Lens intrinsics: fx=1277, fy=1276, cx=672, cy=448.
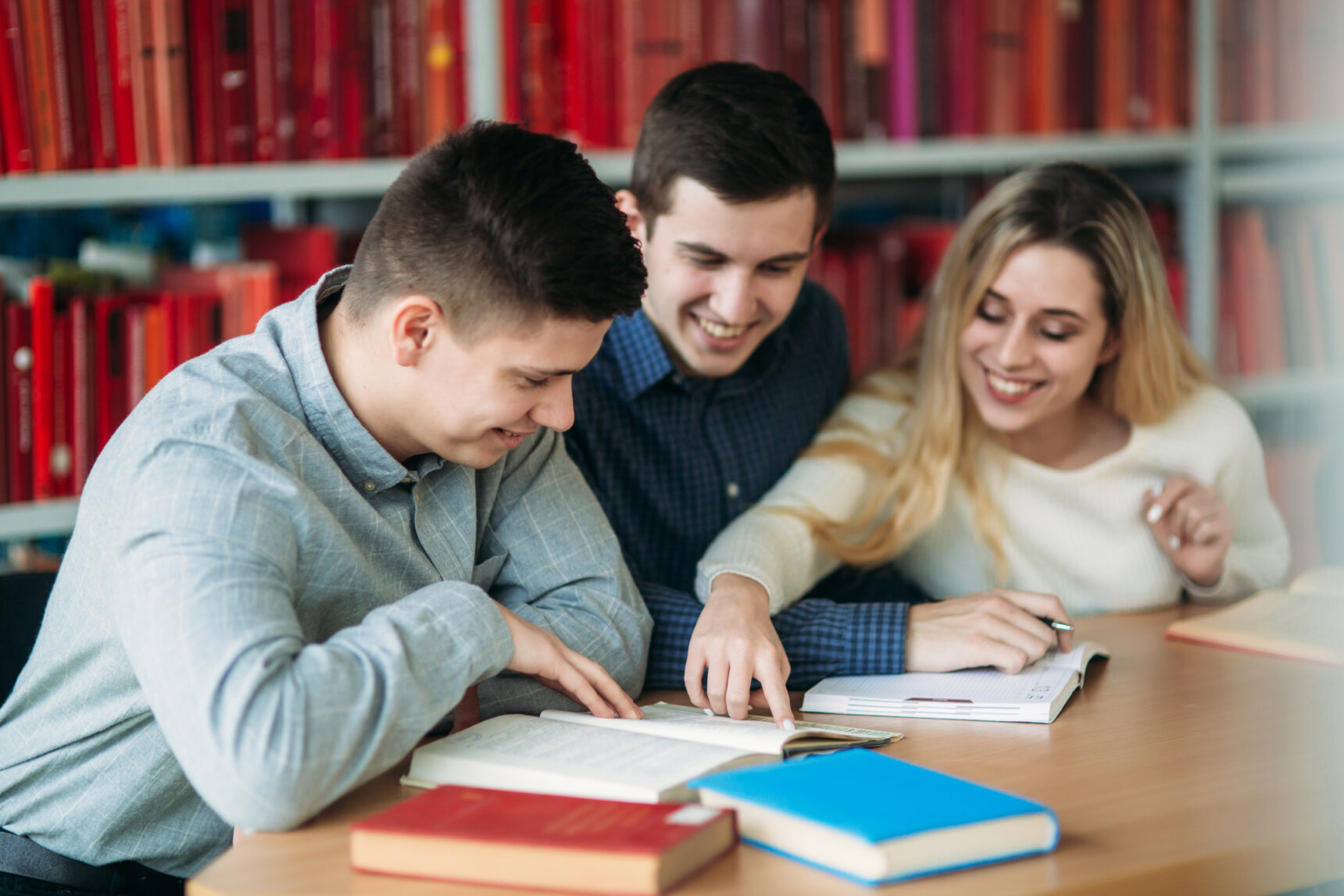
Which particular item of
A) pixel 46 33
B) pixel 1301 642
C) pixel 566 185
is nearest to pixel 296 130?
pixel 46 33

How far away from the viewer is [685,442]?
5.34 feet

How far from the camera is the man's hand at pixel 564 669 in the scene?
1055mm

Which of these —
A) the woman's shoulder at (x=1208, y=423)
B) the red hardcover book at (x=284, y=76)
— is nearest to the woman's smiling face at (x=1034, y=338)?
the woman's shoulder at (x=1208, y=423)

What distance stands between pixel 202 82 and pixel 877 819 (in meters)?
1.38

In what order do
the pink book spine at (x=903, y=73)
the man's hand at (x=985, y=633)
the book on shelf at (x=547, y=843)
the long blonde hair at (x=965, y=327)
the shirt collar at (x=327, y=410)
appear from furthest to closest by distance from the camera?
the pink book spine at (x=903, y=73) → the long blonde hair at (x=965, y=327) → the man's hand at (x=985, y=633) → the shirt collar at (x=327, y=410) → the book on shelf at (x=547, y=843)

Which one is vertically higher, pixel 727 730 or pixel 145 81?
pixel 145 81

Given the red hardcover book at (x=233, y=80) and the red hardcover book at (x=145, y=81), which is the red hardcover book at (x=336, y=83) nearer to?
the red hardcover book at (x=233, y=80)

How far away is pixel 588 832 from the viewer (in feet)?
2.61

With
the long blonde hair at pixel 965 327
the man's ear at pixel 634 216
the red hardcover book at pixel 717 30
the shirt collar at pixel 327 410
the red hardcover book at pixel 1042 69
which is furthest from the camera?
the red hardcover book at pixel 1042 69

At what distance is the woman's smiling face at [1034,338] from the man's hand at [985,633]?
1.36ft

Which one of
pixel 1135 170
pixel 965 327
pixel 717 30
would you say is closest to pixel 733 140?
pixel 965 327

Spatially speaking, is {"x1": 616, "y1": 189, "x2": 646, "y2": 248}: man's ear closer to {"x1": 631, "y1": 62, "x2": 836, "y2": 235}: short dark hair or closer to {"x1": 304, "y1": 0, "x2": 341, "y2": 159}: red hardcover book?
{"x1": 631, "y1": 62, "x2": 836, "y2": 235}: short dark hair

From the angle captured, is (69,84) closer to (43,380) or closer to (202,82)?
(202,82)

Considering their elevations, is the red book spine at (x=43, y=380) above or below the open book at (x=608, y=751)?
above
